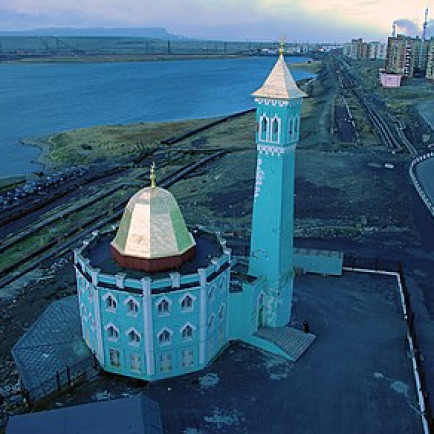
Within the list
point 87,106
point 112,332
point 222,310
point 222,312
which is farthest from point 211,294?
point 87,106

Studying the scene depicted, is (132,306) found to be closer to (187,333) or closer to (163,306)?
(163,306)

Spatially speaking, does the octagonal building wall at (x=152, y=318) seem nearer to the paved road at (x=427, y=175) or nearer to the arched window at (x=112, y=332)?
the arched window at (x=112, y=332)

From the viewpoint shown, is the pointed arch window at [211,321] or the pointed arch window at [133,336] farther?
the pointed arch window at [211,321]

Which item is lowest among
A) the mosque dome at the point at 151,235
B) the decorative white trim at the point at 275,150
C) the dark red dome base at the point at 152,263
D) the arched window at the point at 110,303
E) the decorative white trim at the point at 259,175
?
the arched window at the point at 110,303

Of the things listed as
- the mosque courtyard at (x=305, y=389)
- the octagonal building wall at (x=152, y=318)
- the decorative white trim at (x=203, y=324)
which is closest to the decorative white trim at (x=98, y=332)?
the octagonal building wall at (x=152, y=318)

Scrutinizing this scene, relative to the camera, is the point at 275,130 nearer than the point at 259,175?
Yes

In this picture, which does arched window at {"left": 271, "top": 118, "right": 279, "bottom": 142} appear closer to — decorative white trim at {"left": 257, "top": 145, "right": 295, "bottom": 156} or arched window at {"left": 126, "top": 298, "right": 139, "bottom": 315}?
decorative white trim at {"left": 257, "top": 145, "right": 295, "bottom": 156}
